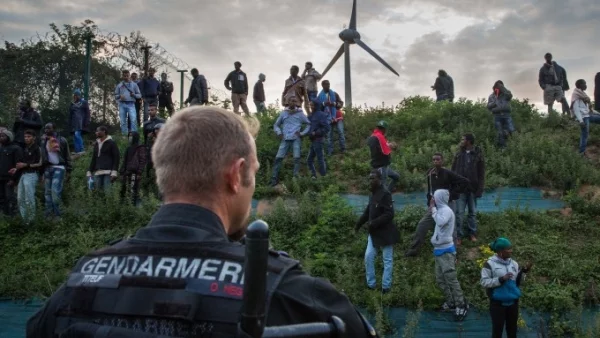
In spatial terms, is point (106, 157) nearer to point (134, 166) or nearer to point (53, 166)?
point (134, 166)

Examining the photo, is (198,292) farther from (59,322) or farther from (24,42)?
(24,42)

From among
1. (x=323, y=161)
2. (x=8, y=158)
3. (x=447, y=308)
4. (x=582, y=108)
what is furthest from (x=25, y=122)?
(x=582, y=108)

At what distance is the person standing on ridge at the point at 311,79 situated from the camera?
62.9 ft

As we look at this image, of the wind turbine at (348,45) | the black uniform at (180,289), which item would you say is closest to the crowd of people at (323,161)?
the black uniform at (180,289)

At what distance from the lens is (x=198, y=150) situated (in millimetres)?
1988

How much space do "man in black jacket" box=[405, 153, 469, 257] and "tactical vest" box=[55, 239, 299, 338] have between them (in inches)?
407

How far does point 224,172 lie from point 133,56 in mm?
22562

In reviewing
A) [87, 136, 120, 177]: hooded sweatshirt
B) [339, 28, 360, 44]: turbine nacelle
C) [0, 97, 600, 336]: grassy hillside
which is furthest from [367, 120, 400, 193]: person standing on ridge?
[339, 28, 360, 44]: turbine nacelle

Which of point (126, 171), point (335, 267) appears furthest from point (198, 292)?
point (126, 171)

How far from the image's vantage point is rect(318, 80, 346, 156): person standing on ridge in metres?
18.7

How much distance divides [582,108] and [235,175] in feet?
56.9

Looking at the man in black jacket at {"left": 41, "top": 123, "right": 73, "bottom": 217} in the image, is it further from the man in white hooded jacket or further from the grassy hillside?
the man in white hooded jacket

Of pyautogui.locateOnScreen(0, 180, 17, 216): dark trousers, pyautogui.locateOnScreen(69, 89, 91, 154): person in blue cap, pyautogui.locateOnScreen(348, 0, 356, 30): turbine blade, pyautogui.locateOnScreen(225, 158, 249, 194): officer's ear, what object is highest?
pyautogui.locateOnScreen(348, 0, 356, 30): turbine blade

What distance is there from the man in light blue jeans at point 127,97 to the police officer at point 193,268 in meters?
16.9
